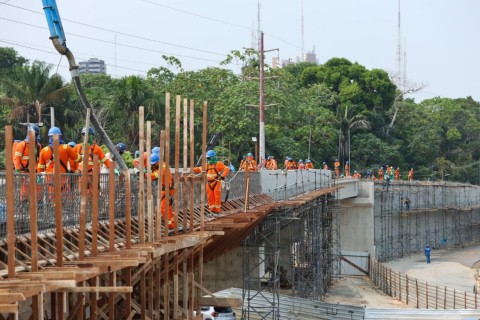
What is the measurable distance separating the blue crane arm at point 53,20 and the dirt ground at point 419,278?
21.3 m

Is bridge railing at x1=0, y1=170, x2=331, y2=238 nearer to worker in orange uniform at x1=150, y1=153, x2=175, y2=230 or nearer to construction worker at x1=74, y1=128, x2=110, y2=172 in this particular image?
worker in orange uniform at x1=150, y1=153, x2=175, y2=230

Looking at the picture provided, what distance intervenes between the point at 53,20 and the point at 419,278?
→ 3103 centimetres

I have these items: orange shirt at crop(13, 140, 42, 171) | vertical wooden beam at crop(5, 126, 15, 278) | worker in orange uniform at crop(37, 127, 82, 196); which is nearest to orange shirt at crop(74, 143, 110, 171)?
worker in orange uniform at crop(37, 127, 82, 196)

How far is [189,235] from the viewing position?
14.7 m

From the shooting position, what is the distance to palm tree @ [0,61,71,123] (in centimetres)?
3216

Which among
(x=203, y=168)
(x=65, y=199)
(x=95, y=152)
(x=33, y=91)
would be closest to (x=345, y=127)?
(x=33, y=91)

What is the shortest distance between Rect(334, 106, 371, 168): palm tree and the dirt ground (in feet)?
35.6

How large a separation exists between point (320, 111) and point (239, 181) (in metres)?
33.5

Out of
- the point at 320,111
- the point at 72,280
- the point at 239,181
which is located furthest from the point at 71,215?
the point at 320,111

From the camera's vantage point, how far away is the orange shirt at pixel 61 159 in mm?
13438

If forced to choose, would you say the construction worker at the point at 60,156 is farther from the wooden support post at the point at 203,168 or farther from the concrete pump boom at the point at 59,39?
the wooden support post at the point at 203,168

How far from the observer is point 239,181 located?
24406mm

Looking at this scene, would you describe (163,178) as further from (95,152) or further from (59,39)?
(59,39)

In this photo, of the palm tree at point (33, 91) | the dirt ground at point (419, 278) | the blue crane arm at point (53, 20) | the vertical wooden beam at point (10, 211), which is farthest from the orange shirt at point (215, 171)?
the dirt ground at point (419, 278)
